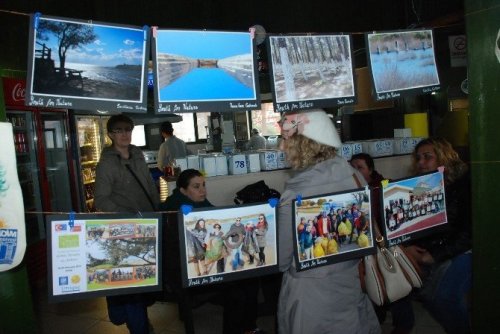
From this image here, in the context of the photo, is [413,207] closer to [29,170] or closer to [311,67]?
[311,67]

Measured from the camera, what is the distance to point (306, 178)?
199 cm

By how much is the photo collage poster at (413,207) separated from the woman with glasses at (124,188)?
6.46 feet

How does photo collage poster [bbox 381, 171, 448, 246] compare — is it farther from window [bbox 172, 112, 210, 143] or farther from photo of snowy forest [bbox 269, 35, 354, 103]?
window [bbox 172, 112, 210, 143]

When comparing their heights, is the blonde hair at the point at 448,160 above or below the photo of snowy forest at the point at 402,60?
below

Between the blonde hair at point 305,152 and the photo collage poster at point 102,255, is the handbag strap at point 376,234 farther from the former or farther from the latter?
the photo collage poster at point 102,255

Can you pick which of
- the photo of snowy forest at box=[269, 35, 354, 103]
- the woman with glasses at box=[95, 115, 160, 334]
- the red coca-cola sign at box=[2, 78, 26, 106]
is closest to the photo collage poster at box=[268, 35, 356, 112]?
the photo of snowy forest at box=[269, 35, 354, 103]

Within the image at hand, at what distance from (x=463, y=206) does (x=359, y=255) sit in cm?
110

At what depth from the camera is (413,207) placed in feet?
7.68

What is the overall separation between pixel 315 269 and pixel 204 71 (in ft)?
3.69

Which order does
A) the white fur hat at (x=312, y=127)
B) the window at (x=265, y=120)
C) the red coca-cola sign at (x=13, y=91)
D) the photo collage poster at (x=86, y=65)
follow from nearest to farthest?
1. the photo collage poster at (x=86, y=65)
2. the white fur hat at (x=312, y=127)
3. the red coca-cola sign at (x=13, y=91)
4. the window at (x=265, y=120)

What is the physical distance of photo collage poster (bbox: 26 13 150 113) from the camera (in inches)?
65.9

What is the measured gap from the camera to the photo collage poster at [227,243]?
186 centimetres

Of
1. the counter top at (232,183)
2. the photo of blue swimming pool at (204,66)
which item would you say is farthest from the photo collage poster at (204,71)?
the counter top at (232,183)

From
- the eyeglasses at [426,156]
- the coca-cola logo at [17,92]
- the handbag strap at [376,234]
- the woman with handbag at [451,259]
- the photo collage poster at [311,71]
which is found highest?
the coca-cola logo at [17,92]
